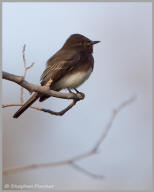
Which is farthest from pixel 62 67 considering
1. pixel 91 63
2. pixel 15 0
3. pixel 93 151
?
pixel 93 151

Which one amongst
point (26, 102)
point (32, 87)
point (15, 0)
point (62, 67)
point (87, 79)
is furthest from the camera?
point (87, 79)

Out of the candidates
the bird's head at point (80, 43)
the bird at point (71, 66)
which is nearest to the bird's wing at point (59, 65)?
the bird at point (71, 66)

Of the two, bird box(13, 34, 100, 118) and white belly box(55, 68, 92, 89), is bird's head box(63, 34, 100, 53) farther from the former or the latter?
white belly box(55, 68, 92, 89)

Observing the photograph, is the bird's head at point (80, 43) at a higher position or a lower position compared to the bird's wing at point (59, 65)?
higher

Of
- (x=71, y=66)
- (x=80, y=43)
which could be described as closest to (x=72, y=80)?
(x=71, y=66)

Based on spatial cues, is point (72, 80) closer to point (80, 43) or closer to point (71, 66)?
point (71, 66)

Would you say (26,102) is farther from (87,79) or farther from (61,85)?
(87,79)

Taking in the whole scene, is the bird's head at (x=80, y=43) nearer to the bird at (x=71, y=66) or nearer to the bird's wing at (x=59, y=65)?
the bird at (x=71, y=66)
